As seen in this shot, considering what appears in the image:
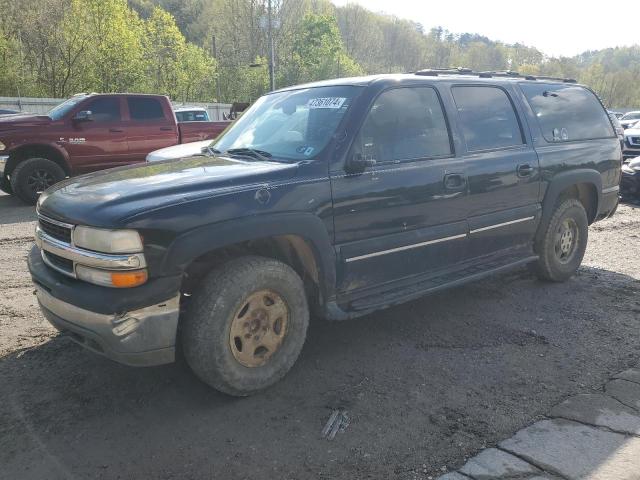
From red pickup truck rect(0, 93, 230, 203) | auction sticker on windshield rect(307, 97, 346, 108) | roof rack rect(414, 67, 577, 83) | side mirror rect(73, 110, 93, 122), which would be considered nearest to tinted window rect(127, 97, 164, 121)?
red pickup truck rect(0, 93, 230, 203)

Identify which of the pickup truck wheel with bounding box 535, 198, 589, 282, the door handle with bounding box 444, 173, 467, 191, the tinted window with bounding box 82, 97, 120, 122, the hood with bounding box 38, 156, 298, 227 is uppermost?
the tinted window with bounding box 82, 97, 120, 122

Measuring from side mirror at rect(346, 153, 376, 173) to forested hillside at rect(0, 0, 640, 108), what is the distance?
30641 millimetres

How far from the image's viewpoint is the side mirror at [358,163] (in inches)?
134

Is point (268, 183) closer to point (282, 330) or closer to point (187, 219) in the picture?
point (187, 219)

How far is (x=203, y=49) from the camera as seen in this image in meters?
47.5

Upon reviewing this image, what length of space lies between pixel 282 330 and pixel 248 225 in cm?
75

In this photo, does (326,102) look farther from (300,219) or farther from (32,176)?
(32,176)

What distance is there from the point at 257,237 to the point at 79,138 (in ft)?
26.0

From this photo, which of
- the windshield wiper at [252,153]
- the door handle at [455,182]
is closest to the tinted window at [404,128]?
the door handle at [455,182]

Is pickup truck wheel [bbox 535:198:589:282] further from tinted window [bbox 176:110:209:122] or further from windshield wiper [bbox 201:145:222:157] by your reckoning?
tinted window [bbox 176:110:209:122]

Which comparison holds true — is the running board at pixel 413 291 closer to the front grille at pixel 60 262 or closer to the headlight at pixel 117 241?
the headlight at pixel 117 241

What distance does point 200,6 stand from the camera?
71.3 meters

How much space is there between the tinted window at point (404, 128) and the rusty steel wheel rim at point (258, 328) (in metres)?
1.17

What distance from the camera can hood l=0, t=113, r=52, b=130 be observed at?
9.10 m
